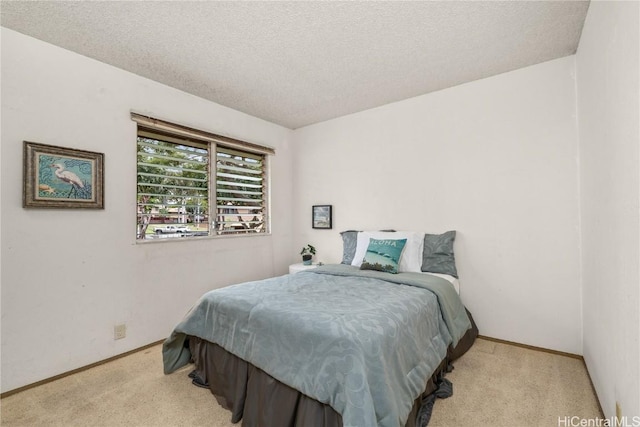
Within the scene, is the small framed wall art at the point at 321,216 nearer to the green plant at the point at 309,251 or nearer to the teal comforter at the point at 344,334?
the green plant at the point at 309,251

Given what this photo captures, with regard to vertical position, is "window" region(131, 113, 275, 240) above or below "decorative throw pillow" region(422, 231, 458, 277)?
above

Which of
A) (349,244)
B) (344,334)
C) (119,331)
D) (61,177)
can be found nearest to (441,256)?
(349,244)

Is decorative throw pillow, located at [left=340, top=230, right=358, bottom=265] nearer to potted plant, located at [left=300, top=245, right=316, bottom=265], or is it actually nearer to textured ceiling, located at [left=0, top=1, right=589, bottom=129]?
potted plant, located at [left=300, top=245, right=316, bottom=265]

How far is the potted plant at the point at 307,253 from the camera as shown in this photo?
3.90 metres

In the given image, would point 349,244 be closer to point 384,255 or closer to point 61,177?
point 384,255

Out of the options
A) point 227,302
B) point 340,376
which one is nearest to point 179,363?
point 227,302

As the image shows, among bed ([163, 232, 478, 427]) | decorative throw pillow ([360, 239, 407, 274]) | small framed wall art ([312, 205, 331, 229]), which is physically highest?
small framed wall art ([312, 205, 331, 229])

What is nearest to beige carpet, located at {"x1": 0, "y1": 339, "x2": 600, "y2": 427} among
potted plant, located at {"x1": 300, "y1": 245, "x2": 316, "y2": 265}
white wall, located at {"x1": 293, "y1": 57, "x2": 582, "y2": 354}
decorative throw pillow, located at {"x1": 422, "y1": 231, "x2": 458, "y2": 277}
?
white wall, located at {"x1": 293, "y1": 57, "x2": 582, "y2": 354}

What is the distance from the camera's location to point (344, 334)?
1.43m

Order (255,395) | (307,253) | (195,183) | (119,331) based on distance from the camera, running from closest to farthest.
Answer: (255,395) < (119,331) < (195,183) < (307,253)

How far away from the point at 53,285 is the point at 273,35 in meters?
2.48

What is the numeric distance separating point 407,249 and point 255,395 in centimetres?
191

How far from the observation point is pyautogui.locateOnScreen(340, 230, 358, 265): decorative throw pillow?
339 centimetres

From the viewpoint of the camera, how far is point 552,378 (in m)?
2.11
